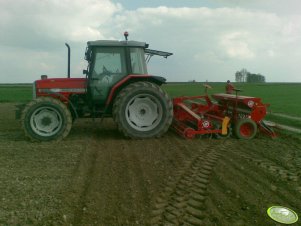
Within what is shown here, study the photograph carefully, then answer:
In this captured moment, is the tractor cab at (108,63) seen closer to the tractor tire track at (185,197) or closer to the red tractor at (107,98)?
the red tractor at (107,98)

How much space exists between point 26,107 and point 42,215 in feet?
14.5

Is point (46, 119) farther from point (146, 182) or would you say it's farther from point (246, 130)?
Result: point (246, 130)

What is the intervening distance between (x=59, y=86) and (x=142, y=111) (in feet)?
6.61

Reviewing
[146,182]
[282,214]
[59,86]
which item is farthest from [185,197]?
[59,86]

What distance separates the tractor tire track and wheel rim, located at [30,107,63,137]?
329cm

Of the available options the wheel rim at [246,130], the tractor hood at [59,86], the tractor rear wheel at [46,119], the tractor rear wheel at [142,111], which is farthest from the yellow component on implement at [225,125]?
the tractor rear wheel at [46,119]

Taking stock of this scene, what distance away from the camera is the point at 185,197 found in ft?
15.0

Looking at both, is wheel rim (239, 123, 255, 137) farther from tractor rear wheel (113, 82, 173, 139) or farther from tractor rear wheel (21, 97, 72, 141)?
tractor rear wheel (21, 97, 72, 141)

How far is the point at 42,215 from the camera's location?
3947 mm

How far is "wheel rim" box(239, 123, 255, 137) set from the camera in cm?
855

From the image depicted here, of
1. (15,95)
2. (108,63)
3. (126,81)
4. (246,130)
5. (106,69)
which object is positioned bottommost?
(246,130)

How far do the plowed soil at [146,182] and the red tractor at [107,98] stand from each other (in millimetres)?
427

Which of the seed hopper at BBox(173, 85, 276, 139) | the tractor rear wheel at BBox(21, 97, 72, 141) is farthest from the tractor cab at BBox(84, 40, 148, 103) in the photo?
the seed hopper at BBox(173, 85, 276, 139)

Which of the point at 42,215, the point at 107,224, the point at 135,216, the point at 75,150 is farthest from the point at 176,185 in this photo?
the point at 75,150
